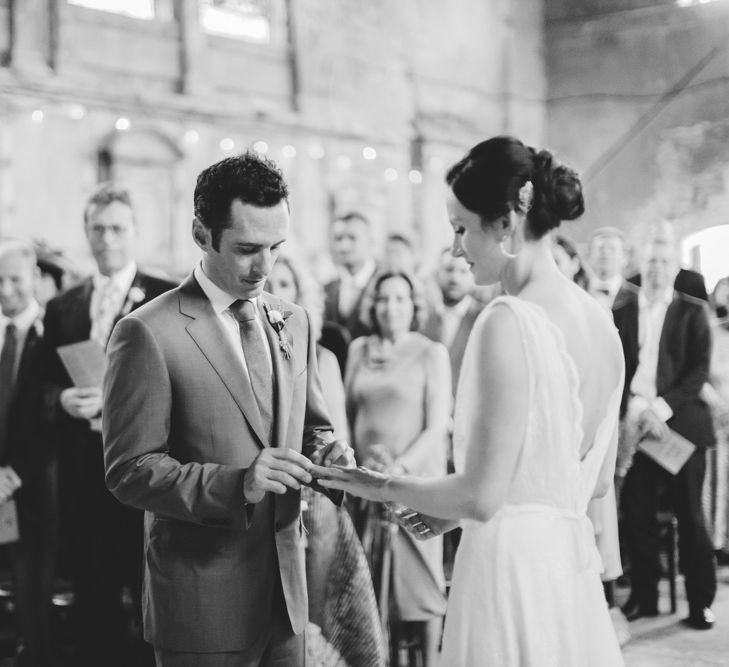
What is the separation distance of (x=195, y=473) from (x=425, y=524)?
22.7 inches

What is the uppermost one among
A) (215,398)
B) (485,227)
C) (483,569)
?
(485,227)

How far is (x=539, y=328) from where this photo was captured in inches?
74.1

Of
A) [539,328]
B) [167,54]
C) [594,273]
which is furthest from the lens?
[167,54]

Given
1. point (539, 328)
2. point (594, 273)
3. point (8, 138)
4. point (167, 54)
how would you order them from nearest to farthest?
point (539, 328)
point (594, 273)
point (8, 138)
point (167, 54)

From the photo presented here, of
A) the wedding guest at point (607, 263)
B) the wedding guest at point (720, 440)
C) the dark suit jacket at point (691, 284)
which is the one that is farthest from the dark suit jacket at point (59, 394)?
the wedding guest at point (720, 440)

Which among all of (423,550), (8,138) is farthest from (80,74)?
(423,550)

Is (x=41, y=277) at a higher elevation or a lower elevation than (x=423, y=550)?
higher

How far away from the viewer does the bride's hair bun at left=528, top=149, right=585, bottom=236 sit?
196 centimetres

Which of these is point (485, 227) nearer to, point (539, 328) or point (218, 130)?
point (539, 328)

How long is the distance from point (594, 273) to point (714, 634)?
220cm

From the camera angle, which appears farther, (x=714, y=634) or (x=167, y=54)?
(x=167, y=54)

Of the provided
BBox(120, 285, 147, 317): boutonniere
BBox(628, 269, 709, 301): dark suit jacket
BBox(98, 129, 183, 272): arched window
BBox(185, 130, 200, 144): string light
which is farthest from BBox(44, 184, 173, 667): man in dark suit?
BBox(185, 130, 200, 144): string light

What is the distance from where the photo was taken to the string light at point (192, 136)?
9.14 m

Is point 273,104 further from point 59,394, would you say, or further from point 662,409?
point 59,394
